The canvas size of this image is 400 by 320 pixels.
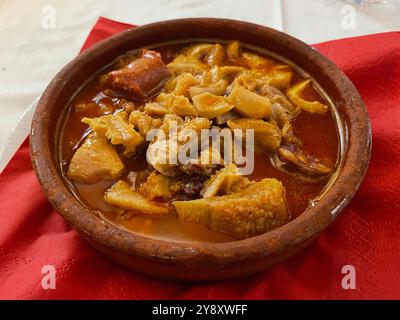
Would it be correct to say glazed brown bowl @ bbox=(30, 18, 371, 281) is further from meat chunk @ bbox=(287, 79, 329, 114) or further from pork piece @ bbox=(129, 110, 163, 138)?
pork piece @ bbox=(129, 110, 163, 138)

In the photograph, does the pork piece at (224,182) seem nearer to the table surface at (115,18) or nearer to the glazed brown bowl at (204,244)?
the glazed brown bowl at (204,244)

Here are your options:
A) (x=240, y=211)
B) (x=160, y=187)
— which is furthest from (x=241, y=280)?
(x=160, y=187)

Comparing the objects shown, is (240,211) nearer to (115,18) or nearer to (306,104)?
(306,104)

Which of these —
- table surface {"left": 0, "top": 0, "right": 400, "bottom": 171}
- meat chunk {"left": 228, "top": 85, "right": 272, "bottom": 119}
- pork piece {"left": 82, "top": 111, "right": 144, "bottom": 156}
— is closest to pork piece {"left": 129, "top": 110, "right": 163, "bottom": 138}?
pork piece {"left": 82, "top": 111, "right": 144, "bottom": 156}

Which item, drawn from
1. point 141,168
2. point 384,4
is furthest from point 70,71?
point 384,4

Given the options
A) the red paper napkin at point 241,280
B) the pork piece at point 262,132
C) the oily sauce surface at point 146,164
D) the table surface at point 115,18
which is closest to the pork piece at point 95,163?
the oily sauce surface at point 146,164
